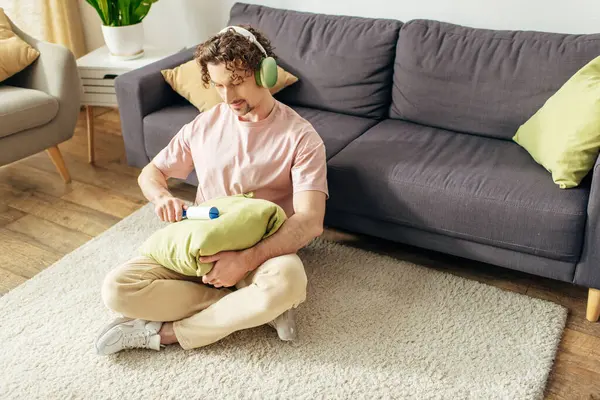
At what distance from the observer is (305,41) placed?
105 inches

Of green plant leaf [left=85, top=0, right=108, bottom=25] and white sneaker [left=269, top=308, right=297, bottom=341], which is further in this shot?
green plant leaf [left=85, top=0, right=108, bottom=25]

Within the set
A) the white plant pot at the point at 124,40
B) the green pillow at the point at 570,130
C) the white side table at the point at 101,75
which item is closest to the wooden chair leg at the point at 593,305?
the green pillow at the point at 570,130

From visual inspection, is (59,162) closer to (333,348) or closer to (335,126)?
(335,126)

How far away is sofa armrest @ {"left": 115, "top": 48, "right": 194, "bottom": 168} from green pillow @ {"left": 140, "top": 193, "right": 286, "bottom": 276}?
0.86 metres

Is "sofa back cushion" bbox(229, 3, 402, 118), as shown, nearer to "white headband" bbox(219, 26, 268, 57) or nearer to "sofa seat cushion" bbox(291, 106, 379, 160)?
"sofa seat cushion" bbox(291, 106, 379, 160)

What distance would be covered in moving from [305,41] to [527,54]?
0.89 m

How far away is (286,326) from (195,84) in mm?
1168

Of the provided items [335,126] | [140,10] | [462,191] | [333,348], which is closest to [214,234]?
[333,348]

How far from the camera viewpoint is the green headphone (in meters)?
1.83

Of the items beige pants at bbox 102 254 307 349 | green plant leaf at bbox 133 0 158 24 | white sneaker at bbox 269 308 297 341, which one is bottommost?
white sneaker at bbox 269 308 297 341

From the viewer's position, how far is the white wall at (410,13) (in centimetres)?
242

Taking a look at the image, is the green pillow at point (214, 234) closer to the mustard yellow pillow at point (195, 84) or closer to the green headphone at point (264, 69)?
the green headphone at point (264, 69)

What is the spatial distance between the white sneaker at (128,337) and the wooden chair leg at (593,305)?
4.32 feet

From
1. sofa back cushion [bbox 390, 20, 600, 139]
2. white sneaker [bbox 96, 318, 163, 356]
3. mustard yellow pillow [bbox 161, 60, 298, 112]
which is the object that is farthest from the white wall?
white sneaker [bbox 96, 318, 163, 356]
